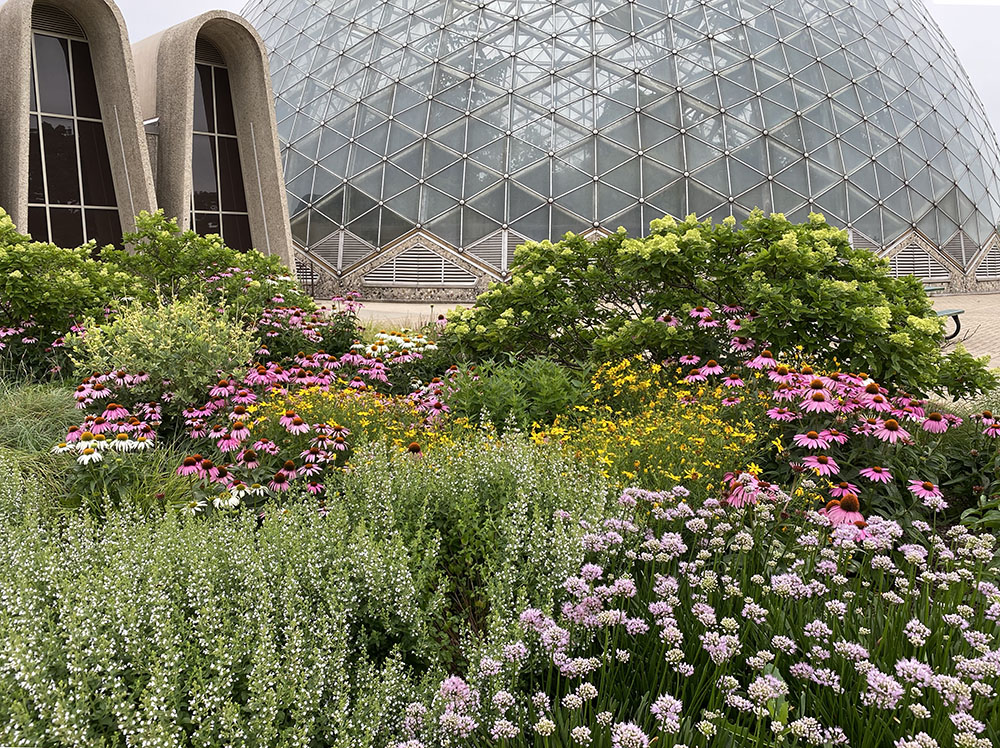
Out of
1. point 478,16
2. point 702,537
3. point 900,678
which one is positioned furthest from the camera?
point 478,16

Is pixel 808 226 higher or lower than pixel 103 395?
higher

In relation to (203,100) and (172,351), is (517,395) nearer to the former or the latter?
(172,351)

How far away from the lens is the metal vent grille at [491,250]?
71.3 ft

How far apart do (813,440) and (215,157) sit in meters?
18.2

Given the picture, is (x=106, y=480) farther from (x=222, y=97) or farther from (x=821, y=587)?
(x=222, y=97)

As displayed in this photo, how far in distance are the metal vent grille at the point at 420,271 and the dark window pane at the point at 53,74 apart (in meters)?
9.55

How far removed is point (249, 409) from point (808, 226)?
6.09 meters

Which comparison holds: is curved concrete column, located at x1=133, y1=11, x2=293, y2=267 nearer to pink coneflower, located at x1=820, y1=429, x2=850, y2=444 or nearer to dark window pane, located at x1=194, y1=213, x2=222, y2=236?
dark window pane, located at x1=194, y1=213, x2=222, y2=236

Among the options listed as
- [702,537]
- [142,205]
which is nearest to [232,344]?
[702,537]

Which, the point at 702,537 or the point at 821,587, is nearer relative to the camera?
the point at 821,587

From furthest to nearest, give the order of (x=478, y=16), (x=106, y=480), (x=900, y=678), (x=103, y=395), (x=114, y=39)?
(x=478, y=16), (x=114, y=39), (x=103, y=395), (x=106, y=480), (x=900, y=678)

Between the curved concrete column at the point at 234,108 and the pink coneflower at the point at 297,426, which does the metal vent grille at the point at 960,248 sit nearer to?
the curved concrete column at the point at 234,108

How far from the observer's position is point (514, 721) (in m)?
2.26

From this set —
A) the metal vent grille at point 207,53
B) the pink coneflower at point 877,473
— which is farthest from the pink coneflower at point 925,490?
the metal vent grille at point 207,53
